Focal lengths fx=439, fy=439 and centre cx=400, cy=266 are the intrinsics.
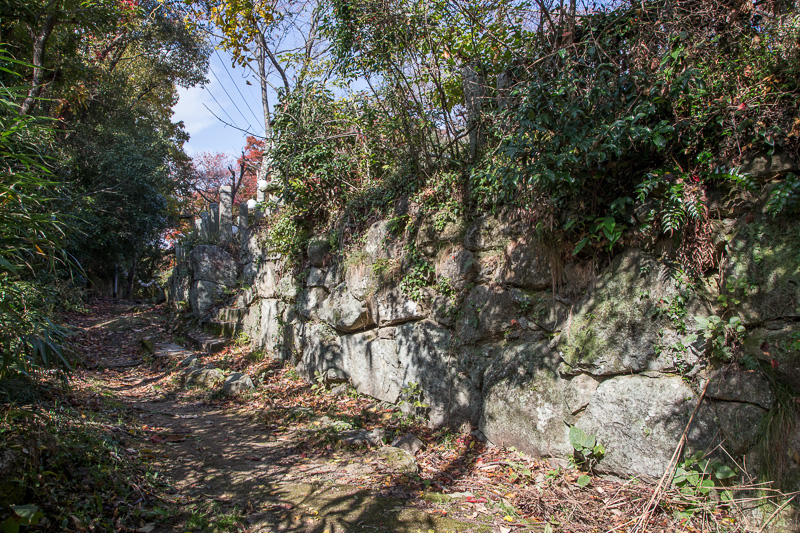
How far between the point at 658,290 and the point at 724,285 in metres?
0.39

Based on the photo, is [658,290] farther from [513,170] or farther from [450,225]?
[450,225]

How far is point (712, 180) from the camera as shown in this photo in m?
3.17

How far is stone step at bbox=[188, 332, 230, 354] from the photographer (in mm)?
8773

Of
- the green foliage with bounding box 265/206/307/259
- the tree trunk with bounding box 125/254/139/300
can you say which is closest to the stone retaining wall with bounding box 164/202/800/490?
the green foliage with bounding box 265/206/307/259

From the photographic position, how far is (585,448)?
3.35 m

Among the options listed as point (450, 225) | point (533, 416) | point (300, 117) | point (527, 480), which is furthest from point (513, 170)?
point (300, 117)

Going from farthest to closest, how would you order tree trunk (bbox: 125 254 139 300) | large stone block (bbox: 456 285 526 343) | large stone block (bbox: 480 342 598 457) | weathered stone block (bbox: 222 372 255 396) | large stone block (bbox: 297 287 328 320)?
tree trunk (bbox: 125 254 139 300) → large stone block (bbox: 297 287 328 320) → weathered stone block (bbox: 222 372 255 396) → large stone block (bbox: 456 285 526 343) → large stone block (bbox: 480 342 598 457)

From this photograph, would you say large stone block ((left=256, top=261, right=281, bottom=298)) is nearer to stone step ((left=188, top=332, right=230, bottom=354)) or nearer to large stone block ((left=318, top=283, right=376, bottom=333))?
stone step ((left=188, top=332, right=230, bottom=354))

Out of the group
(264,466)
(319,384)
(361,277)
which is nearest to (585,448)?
(264,466)

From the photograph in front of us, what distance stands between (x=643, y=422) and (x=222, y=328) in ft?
27.9

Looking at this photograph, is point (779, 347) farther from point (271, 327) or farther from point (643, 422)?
point (271, 327)

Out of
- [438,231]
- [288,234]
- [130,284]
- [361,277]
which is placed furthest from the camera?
[130,284]

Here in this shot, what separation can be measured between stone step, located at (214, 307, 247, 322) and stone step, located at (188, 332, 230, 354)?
45 cm

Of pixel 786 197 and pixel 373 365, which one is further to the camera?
pixel 373 365
